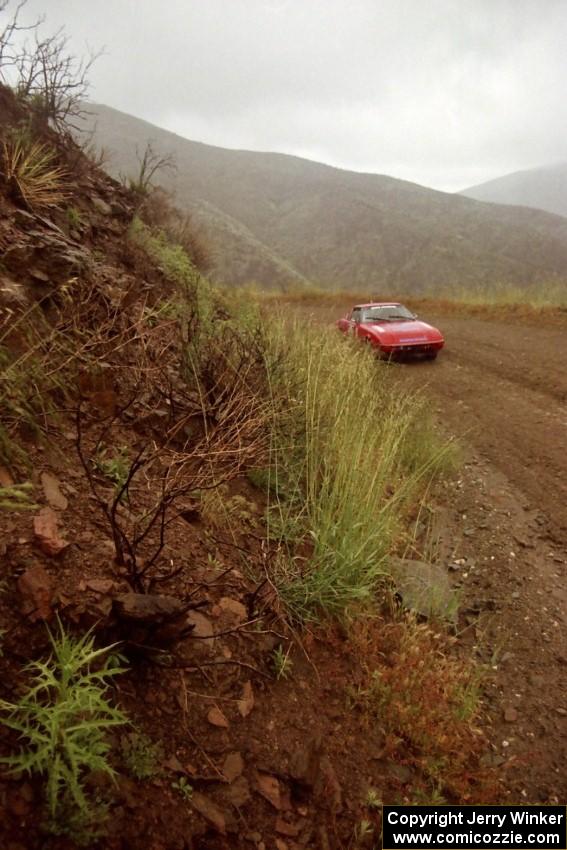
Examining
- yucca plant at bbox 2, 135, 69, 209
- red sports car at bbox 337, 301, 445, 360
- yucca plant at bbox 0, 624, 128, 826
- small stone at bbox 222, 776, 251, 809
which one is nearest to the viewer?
yucca plant at bbox 0, 624, 128, 826

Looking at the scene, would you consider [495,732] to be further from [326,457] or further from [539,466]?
[539,466]

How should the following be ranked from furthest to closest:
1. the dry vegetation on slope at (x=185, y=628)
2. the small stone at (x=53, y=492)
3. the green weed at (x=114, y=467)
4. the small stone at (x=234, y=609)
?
the green weed at (x=114, y=467), the small stone at (x=234, y=609), the small stone at (x=53, y=492), the dry vegetation on slope at (x=185, y=628)

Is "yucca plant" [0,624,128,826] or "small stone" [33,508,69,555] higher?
"small stone" [33,508,69,555]

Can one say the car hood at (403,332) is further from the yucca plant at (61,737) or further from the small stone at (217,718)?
the yucca plant at (61,737)

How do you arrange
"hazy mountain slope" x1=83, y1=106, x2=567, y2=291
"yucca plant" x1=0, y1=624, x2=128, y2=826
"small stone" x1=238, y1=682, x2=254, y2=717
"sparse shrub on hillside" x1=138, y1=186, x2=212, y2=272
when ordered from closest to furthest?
"yucca plant" x1=0, y1=624, x2=128, y2=826 < "small stone" x1=238, y1=682, x2=254, y2=717 < "sparse shrub on hillside" x1=138, y1=186, x2=212, y2=272 < "hazy mountain slope" x1=83, y1=106, x2=567, y2=291

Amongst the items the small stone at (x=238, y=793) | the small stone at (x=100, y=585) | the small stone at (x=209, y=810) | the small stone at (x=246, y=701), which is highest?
the small stone at (x=100, y=585)

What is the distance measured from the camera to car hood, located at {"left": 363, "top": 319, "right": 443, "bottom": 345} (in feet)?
27.9

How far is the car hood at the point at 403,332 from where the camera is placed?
27.9 feet

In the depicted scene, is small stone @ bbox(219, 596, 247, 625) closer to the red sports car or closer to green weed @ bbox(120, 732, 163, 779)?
green weed @ bbox(120, 732, 163, 779)

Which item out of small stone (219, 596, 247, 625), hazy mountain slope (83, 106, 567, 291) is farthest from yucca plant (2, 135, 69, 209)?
hazy mountain slope (83, 106, 567, 291)

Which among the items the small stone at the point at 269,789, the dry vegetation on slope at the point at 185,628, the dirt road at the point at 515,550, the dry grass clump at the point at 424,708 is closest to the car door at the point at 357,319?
the dirt road at the point at 515,550

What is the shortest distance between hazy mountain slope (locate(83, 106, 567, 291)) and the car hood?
15.7m

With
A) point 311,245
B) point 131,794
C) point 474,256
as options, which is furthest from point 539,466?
point 311,245

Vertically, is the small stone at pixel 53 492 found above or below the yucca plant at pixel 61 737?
above
